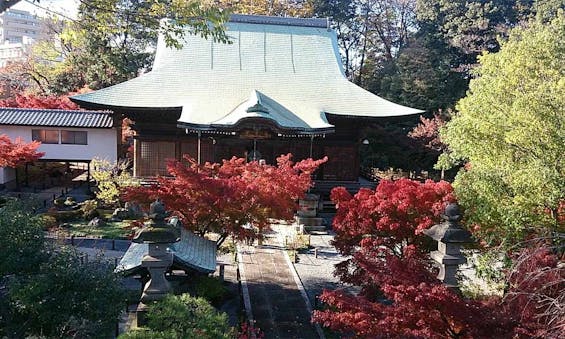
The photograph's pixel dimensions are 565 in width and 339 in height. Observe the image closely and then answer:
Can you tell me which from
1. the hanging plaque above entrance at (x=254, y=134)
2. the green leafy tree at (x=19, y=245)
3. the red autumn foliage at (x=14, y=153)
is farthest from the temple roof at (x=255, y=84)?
the green leafy tree at (x=19, y=245)

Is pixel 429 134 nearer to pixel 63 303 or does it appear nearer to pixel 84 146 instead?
pixel 84 146

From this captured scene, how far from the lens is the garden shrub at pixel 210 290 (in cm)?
955

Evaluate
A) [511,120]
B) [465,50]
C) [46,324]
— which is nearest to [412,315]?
[46,324]

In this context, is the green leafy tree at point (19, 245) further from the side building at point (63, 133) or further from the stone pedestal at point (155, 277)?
the side building at point (63, 133)

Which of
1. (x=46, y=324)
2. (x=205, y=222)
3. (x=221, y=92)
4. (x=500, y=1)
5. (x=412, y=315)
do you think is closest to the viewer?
(x=412, y=315)

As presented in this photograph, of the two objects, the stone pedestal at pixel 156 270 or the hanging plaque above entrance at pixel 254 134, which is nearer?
the stone pedestal at pixel 156 270

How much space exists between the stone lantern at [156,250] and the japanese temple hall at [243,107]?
1099cm

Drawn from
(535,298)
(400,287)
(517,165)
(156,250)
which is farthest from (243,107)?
(535,298)

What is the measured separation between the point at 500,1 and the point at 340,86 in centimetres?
2134

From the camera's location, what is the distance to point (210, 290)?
384 inches

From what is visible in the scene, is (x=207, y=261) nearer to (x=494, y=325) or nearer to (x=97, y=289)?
(x=97, y=289)

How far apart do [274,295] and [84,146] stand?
15455 millimetres

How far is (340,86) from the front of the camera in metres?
22.7

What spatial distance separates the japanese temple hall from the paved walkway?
6417 millimetres
